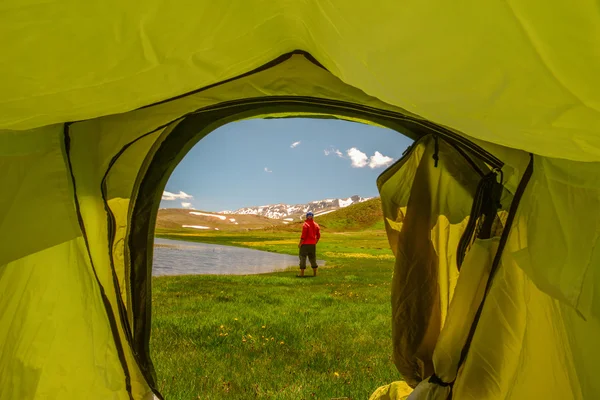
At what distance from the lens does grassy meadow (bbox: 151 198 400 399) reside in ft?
10.0

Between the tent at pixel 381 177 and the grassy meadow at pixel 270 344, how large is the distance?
2.16 ft

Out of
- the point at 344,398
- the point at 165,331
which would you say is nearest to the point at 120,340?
the point at 344,398

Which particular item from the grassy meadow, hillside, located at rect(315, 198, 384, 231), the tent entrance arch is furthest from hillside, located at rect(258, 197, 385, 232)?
the tent entrance arch

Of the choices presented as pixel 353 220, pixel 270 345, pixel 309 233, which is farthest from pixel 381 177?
pixel 353 220

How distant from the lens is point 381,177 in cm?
283

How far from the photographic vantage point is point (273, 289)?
7797 mm

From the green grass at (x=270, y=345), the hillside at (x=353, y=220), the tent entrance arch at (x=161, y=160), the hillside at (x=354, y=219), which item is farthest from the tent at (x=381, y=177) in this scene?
the hillside at (x=354, y=219)

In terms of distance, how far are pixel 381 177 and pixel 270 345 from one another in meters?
2.23

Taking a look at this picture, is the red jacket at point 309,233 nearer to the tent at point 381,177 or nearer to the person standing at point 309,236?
the person standing at point 309,236

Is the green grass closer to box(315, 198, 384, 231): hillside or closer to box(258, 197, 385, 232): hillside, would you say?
box(258, 197, 385, 232): hillside

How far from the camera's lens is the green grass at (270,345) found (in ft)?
10.0

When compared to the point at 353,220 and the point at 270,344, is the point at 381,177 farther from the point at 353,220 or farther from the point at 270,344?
the point at 353,220

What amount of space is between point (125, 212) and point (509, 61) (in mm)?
2056

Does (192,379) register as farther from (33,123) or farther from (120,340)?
(33,123)
